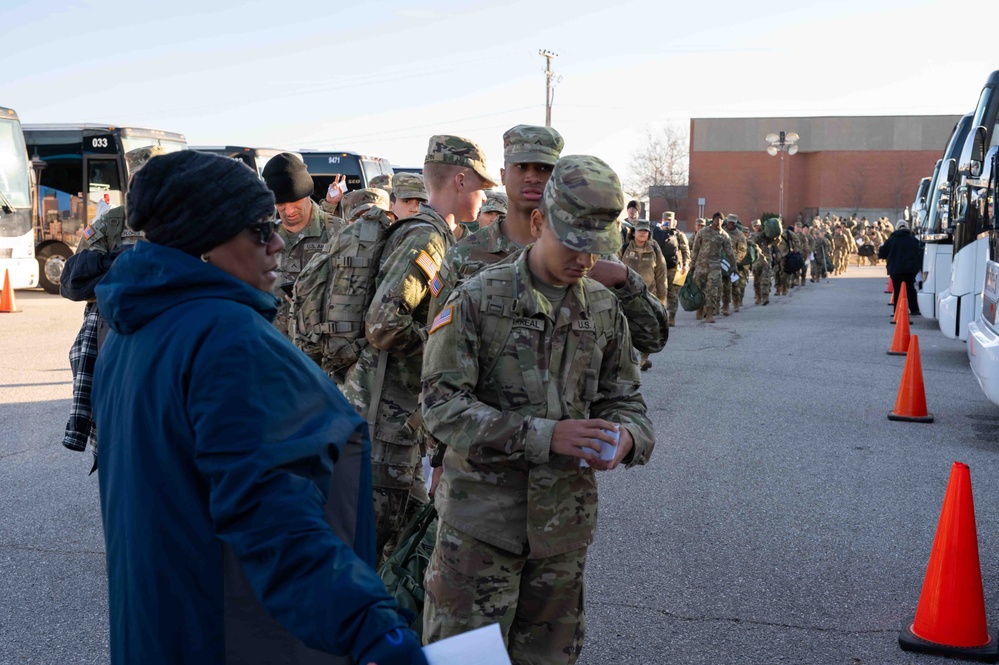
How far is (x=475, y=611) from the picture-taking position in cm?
298

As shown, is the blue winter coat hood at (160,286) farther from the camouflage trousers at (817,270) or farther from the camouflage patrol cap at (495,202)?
the camouflage trousers at (817,270)

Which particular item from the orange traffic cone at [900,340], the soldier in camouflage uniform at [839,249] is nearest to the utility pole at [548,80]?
the soldier in camouflage uniform at [839,249]

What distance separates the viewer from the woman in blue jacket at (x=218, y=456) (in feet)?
5.55

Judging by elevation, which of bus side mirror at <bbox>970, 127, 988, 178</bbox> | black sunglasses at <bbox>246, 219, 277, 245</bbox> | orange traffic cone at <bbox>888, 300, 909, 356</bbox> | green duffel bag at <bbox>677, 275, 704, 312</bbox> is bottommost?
orange traffic cone at <bbox>888, 300, 909, 356</bbox>

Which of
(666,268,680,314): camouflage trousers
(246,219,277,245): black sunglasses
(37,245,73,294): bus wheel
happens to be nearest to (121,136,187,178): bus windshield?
(37,245,73,294): bus wheel

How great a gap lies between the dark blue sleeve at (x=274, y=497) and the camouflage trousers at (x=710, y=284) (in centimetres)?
1787

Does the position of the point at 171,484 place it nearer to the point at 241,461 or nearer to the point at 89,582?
the point at 241,461

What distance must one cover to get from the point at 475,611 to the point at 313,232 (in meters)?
3.27

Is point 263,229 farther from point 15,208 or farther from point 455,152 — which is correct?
point 15,208

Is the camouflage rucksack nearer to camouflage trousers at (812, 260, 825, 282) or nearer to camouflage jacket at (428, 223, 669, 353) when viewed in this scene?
camouflage jacket at (428, 223, 669, 353)

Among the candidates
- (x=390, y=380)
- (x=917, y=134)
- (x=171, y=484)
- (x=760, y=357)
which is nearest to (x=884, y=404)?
(x=760, y=357)

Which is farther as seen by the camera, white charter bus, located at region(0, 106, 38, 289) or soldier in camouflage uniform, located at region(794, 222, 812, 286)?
soldier in camouflage uniform, located at region(794, 222, 812, 286)

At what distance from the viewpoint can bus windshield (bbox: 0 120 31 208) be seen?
20734 mm

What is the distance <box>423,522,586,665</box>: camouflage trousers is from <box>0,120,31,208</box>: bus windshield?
20.2 metres
